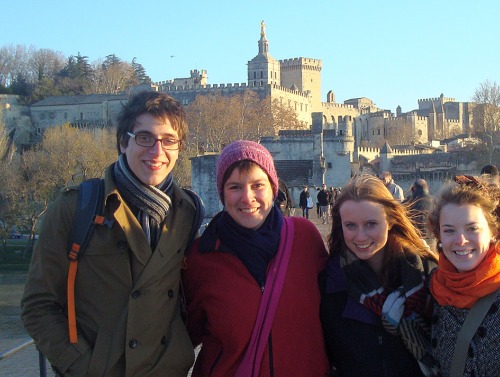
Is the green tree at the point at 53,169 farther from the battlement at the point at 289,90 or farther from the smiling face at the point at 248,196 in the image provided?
the smiling face at the point at 248,196

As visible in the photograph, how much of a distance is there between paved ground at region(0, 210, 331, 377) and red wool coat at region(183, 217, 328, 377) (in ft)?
5.51

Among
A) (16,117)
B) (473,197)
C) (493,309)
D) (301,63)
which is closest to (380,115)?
(301,63)

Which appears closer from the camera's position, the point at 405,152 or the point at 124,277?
the point at 124,277

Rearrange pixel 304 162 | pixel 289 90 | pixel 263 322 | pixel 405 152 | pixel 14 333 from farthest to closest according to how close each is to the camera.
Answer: pixel 289 90, pixel 405 152, pixel 304 162, pixel 14 333, pixel 263 322

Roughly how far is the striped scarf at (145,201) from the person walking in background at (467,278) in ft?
4.23

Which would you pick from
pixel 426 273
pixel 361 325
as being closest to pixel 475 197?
pixel 426 273

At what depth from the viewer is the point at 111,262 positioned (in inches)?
115

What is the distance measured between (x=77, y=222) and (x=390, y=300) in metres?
1.47

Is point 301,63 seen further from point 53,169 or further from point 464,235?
point 464,235

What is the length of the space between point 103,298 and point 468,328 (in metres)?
1.59

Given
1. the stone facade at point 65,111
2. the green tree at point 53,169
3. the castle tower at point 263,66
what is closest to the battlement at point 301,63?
the castle tower at point 263,66

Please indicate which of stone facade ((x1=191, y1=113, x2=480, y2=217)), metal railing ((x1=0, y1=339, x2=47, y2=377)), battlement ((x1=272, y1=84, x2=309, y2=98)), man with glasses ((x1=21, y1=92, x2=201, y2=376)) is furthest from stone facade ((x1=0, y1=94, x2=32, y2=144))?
man with glasses ((x1=21, y1=92, x2=201, y2=376))

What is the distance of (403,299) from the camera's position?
3.01m

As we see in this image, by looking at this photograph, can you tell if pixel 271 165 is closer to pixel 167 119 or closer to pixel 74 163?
pixel 167 119
